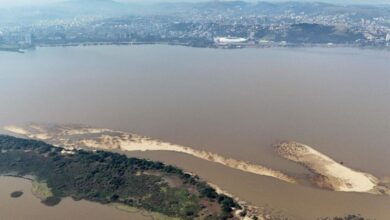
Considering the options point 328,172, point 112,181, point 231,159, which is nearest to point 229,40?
point 231,159

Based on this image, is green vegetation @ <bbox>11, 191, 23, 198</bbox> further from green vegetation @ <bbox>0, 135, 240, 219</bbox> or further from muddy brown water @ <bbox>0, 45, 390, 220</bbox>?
muddy brown water @ <bbox>0, 45, 390, 220</bbox>

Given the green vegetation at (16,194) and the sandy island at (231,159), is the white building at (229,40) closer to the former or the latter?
the sandy island at (231,159)

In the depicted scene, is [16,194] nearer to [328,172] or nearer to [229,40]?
[328,172]

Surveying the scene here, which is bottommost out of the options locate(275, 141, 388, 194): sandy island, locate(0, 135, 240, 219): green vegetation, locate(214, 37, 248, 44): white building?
locate(275, 141, 388, 194): sandy island

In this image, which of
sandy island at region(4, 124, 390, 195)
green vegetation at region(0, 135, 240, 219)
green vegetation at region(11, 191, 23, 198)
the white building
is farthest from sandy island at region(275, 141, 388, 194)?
the white building

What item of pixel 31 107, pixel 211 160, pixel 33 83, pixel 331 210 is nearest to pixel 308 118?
pixel 211 160

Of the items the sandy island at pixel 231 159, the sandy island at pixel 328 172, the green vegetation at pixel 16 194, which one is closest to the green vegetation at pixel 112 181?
the green vegetation at pixel 16 194
